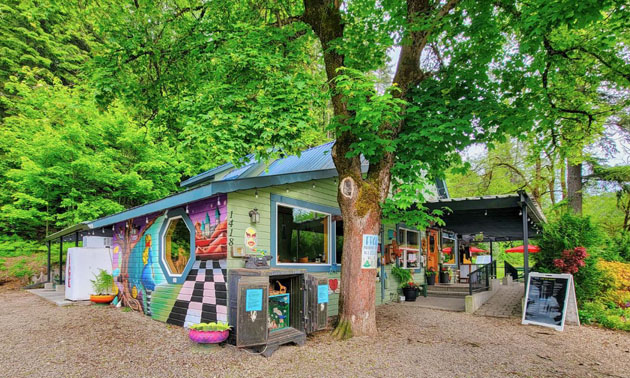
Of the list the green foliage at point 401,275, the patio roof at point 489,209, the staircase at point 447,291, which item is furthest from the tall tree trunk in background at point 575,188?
the green foliage at point 401,275

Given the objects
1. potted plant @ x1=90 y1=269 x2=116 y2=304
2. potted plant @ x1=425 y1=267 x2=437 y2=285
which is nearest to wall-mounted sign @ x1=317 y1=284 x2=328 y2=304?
potted plant @ x1=90 y1=269 x2=116 y2=304

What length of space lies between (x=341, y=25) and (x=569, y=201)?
1292 cm

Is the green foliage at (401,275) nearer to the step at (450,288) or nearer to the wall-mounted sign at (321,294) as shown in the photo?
the step at (450,288)

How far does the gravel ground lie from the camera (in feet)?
14.5

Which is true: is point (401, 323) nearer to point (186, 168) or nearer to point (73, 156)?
point (186, 168)

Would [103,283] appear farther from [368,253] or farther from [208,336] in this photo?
[368,253]

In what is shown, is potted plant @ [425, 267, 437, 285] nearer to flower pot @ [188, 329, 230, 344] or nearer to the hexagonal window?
the hexagonal window

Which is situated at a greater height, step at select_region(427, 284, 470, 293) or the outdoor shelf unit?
the outdoor shelf unit

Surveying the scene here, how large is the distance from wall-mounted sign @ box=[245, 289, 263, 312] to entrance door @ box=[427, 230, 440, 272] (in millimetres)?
9454

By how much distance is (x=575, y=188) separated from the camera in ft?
46.6

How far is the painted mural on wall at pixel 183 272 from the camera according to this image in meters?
5.91

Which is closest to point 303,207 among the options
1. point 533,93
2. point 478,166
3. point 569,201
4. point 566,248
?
point 533,93

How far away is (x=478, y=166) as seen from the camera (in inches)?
769

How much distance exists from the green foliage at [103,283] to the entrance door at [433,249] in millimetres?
10578
